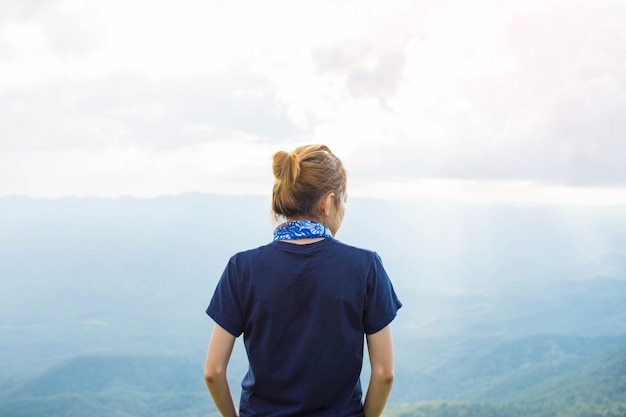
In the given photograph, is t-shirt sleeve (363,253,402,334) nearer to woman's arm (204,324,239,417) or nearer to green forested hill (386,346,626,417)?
woman's arm (204,324,239,417)

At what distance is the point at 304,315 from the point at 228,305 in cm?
24

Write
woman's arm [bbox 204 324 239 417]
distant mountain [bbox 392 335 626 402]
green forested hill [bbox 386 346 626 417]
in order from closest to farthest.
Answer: woman's arm [bbox 204 324 239 417] < green forested hill [bbox 386 346 626 417] < distant mountain [bbox 392 335 626 402]

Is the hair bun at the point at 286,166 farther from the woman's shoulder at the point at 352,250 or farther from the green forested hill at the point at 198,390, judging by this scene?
the green forested hill at the point at 198,390

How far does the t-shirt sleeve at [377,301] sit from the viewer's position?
1.69 m

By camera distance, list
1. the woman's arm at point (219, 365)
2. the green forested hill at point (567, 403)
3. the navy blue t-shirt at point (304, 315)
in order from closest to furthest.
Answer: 1. the navy blue t-shirt at point (304, 315)
2. the woman's arm at point (219, 365)
3. the green forested hill at point (567, 403)

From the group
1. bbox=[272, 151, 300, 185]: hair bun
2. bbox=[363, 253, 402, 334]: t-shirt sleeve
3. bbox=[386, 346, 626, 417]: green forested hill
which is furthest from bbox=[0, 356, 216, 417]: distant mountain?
bbox=[272, 151, 300, 185]: hair bun

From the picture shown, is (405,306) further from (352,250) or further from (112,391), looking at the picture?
(352,250)

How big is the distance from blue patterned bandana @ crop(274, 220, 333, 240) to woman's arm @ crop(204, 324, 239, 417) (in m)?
0.35

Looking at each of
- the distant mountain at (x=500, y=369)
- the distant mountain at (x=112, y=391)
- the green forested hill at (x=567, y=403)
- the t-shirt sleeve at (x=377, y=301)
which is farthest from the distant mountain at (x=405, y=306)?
the t-shirt sleeve at (x=377, y=301)

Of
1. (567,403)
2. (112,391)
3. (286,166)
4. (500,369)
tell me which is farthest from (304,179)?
(500,369)

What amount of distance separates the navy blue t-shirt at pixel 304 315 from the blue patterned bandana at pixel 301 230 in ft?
0.10

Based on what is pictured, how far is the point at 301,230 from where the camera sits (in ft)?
5.53

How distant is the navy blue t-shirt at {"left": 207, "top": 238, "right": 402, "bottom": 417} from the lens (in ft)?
5.43

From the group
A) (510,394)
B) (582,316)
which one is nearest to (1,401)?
(510,394)
